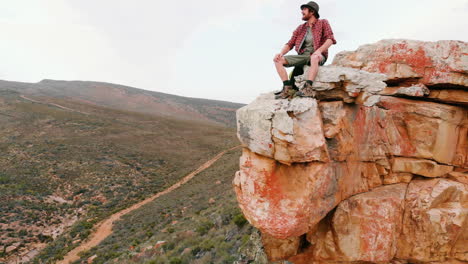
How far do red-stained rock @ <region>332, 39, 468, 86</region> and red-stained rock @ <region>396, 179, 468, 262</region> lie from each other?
279 cm

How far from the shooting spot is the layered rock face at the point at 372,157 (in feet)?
19.6

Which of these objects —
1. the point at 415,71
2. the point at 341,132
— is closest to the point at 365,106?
the point at 341,132

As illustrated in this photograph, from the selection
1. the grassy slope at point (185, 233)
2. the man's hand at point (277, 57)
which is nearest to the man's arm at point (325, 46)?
the man's hand at point (277, 57)

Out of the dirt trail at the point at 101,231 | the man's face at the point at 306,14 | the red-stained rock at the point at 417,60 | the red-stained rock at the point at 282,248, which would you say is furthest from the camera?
the dirt trail at the point at 101,231

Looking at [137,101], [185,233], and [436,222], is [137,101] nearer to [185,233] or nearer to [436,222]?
[185,233]

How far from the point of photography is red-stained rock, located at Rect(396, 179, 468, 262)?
19.8 ft

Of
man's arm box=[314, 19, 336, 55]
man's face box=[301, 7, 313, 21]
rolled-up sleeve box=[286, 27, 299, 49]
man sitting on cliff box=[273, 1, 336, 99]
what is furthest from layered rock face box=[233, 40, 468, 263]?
man's face box=[301, 7, 313, 21]

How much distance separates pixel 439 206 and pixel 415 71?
3.61m

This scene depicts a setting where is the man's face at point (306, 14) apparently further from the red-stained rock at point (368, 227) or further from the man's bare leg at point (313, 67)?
the red-stained rock at point (368, 227)

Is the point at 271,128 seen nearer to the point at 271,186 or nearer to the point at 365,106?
the point at 271,186

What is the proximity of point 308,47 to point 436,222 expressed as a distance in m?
5.70

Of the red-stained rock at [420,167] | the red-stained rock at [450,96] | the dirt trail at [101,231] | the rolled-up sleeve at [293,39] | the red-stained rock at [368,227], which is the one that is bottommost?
the dirt trail at [101,231]

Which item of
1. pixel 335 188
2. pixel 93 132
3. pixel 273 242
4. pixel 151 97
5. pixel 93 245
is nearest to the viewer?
pixel 335 188

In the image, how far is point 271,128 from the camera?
19.7 feet
